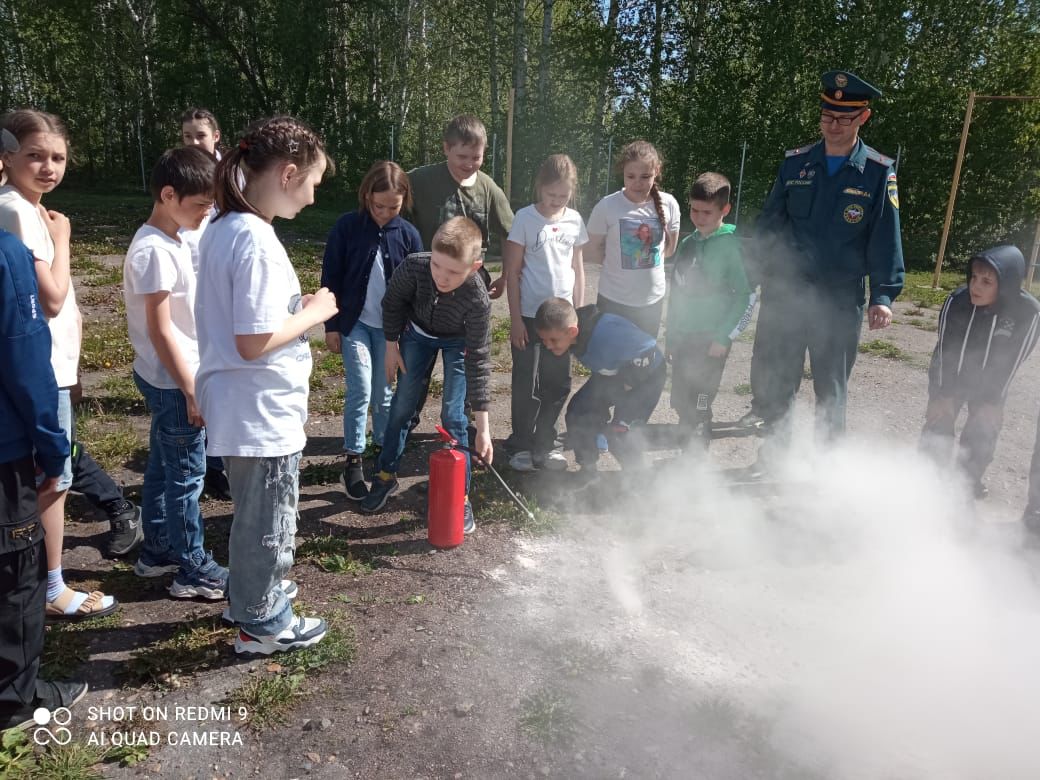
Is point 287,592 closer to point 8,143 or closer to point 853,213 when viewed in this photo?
point 8,143

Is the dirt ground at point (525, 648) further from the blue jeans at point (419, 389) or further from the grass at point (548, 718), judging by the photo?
the blue jeans at point (419, 389)

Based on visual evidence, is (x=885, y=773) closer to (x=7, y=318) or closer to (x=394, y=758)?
(x=394, y=758)

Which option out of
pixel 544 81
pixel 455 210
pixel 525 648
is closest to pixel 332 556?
pixel 525 648

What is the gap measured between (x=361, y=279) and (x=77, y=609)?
2.06m

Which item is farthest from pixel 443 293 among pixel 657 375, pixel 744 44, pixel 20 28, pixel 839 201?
pixel 20 28

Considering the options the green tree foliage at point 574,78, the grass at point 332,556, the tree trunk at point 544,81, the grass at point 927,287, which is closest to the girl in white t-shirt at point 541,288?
the grass at point 332,556

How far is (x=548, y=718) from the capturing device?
2613 millimetres

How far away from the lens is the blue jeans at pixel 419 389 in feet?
12.9

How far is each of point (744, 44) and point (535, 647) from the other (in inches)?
747

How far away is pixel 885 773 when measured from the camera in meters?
2.39

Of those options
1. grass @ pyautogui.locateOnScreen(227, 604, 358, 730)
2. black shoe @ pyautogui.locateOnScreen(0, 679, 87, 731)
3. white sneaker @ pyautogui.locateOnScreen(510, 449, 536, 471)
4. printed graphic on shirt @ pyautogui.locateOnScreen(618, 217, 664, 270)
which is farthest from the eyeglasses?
black shoe @ pyautogui.locateOnScreen(0, 679, 87, 731)

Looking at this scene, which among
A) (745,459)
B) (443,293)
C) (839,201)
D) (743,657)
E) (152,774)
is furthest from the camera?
(745,459)

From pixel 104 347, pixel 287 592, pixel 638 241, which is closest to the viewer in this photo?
pixel 287 592

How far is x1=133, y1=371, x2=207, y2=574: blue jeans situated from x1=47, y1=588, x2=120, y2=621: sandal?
0.33 metres
